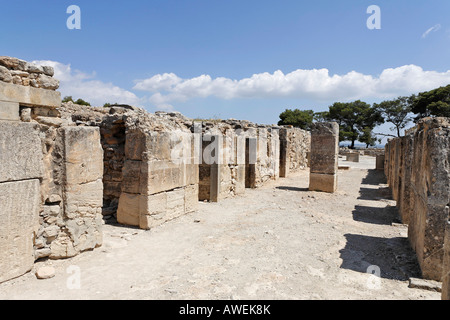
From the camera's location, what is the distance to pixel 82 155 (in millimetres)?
4543

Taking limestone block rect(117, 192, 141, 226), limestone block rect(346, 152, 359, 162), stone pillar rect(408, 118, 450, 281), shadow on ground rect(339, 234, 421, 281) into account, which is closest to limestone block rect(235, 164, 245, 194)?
limestone block rect(117, 192, 141, 226)

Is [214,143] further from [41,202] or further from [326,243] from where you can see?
[41,202]

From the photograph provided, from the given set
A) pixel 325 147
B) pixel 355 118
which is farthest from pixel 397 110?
pixel 325 147

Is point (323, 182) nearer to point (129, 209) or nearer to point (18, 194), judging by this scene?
point (129, 209)

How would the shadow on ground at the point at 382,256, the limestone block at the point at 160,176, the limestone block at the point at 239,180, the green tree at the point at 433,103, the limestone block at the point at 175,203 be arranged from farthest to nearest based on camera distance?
1. the green tree at the point at 433,103
2. the limestone block at the point at 239,180
3. the limestone block at the point at 175,203
4. the limestone block at the point at 160,176
5. the shadow on ground at the point at 382,256

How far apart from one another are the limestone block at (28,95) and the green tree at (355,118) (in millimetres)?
40243

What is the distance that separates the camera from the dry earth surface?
3.58 m

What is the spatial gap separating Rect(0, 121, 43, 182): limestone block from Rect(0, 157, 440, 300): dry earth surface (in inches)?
52.8

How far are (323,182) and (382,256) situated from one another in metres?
6.24

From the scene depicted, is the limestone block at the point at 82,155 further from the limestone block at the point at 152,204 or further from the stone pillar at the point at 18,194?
the limestone block at the point at 152,204

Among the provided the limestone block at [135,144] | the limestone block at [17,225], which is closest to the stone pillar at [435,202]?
the limestone block at [135,144]

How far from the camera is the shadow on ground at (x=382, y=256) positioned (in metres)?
4.25

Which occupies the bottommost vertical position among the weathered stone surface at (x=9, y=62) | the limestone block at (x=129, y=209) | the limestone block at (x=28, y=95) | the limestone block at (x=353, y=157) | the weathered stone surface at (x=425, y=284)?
the weathered stone surface at (x=425, y=284)
